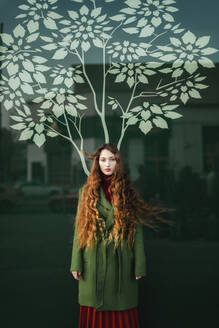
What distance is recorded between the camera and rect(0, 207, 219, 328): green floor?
3.61 metres

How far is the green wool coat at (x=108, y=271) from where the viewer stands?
2.67 metres

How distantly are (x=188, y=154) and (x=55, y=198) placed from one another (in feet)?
5.28

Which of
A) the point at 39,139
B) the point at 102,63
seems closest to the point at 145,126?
the point at 102,63

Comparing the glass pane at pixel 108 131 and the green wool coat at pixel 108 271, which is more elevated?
the glass pane at pixel 108 131

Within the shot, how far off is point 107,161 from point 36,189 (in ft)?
4.35

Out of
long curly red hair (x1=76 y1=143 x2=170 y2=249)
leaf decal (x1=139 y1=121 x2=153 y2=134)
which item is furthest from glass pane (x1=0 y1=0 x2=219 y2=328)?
long curly red hair (x1=76 y1=143 x2=170 y2=249)

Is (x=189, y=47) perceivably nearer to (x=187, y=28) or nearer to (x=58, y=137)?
(x=187, y=28)

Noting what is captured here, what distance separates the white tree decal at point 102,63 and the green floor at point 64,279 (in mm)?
962

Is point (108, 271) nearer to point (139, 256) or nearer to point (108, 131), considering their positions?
point (139, 256)

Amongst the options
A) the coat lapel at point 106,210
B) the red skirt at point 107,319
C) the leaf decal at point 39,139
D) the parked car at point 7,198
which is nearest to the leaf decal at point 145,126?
the leaf decal at point 39,139

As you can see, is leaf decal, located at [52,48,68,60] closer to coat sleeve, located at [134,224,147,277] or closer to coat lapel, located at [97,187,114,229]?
coat lapel, located at [97,187,114,229]

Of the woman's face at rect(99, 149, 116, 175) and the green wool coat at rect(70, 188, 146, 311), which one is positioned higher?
the woman's face at rect(99, 149, 116, 175)

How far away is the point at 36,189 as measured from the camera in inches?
149

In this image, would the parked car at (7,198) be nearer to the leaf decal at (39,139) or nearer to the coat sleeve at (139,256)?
the leaf decal at (39,139)
